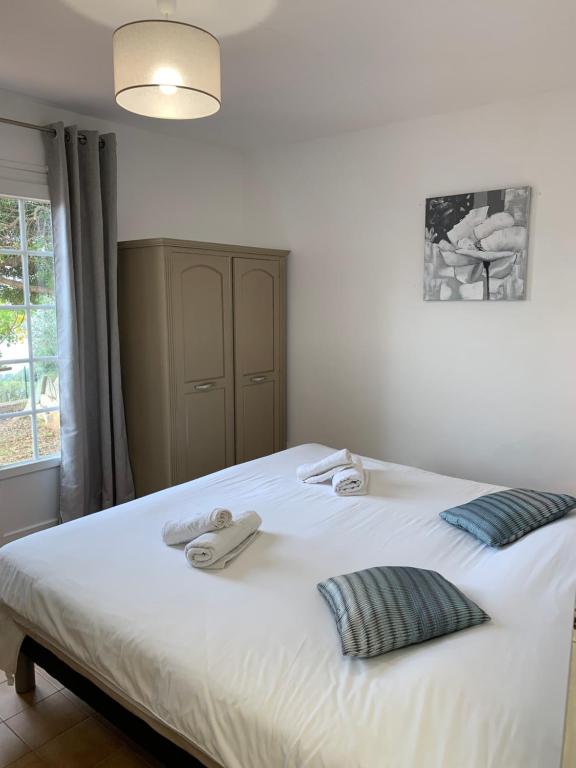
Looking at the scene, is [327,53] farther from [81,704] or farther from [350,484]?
[81,704]

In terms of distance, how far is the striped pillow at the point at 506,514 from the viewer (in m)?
1.98

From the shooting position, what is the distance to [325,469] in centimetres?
260

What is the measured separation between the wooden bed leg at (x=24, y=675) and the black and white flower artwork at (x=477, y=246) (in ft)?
8.95

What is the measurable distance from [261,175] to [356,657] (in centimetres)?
354

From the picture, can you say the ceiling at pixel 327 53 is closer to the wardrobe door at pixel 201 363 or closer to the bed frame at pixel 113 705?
the wardrobe door at pixel 201 363

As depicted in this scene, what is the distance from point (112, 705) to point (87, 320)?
218cm

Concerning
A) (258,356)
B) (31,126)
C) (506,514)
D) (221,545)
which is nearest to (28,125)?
(31,126)

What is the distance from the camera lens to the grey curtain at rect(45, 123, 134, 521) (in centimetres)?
309

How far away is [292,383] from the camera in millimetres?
4195

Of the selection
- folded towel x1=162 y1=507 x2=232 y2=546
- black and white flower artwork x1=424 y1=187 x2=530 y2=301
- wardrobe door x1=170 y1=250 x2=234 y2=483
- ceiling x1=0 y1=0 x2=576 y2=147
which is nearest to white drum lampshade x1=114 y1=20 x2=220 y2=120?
ceiling x1=0 y1=0 x2=576 y2=147

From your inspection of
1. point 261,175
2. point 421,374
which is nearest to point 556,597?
point 421,374

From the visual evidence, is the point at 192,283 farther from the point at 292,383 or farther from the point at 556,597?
the point at 556,597

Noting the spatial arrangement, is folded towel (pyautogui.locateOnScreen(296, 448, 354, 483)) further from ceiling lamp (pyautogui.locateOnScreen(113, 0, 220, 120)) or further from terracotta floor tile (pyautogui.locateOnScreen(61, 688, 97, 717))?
ceiling lamp (pyautogui.locateOnScreen(113, 0, 220, 120))

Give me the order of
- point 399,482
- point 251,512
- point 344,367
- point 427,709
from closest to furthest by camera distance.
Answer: point 427,709
point 251,512
point 399,482
point 344,367
